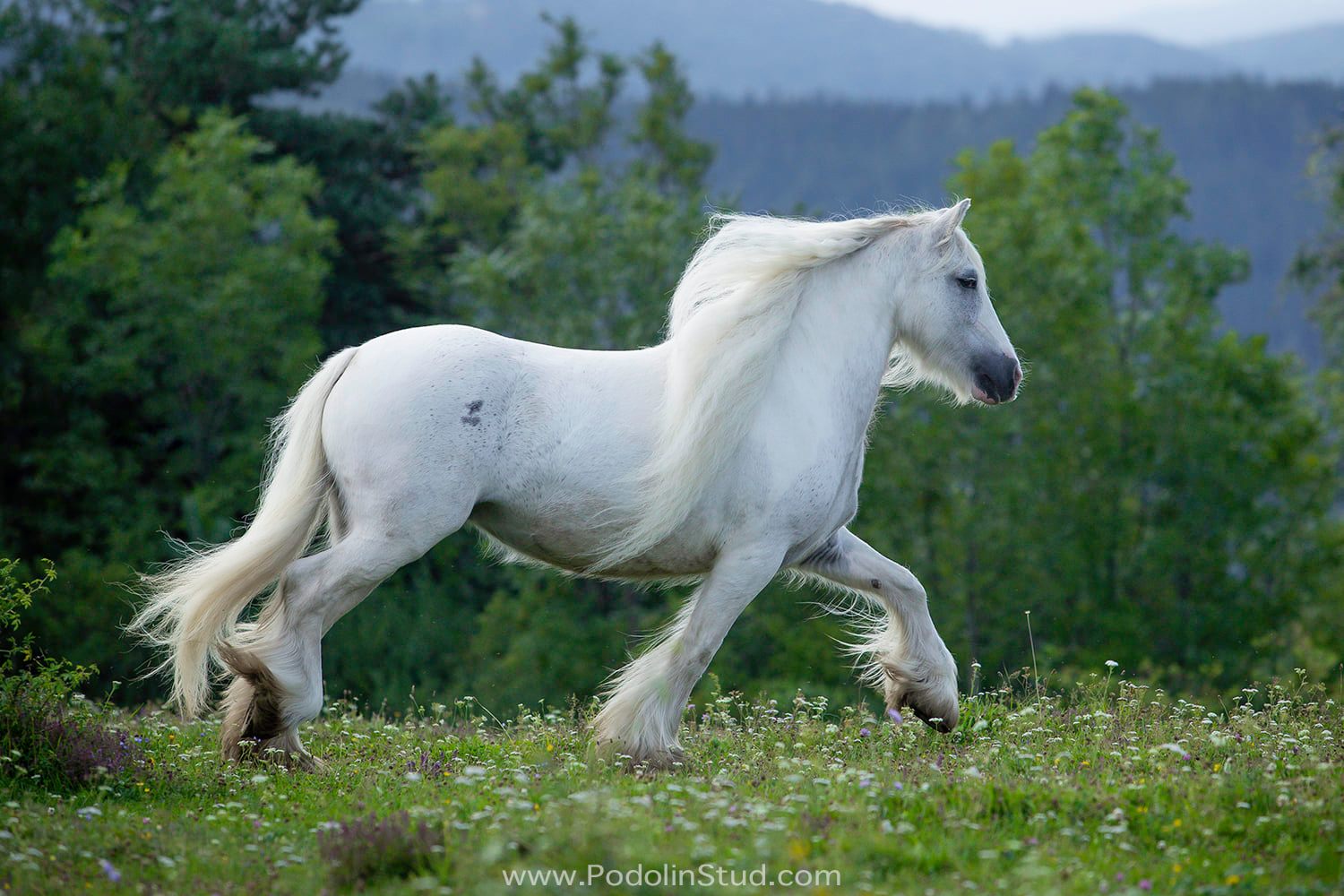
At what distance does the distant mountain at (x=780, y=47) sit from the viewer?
132 metres

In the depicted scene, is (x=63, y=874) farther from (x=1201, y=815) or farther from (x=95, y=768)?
(x=1201, y=815)

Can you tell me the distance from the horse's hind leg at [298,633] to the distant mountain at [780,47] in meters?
122

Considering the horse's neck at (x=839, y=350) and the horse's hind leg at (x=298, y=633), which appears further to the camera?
the horse's neck at (x=839, y=350)

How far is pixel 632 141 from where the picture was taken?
4241 centimetres

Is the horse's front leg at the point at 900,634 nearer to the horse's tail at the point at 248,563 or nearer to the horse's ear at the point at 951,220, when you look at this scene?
the horse's ear at the point at 951,220

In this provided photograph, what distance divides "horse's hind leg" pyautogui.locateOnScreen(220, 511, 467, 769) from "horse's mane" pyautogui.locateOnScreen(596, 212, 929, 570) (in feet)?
3.08

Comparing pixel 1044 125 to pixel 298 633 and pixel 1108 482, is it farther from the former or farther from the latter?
pixel 298 633

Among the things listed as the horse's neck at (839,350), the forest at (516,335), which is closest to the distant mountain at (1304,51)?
the forest at (516,335)

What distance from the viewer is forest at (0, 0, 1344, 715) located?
27891 mm

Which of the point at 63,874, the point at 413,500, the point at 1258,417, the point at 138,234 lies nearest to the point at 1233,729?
the point at 413,500

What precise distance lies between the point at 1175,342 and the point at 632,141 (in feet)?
57.1

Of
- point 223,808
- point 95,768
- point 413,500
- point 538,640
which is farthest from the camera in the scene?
point 538,640

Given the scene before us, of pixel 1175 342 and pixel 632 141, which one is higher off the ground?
pixel 632 141

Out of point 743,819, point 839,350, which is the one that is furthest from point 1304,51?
point 743,819
